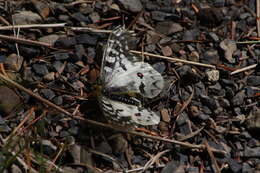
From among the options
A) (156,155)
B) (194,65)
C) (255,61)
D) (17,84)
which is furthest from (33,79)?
(255,61)

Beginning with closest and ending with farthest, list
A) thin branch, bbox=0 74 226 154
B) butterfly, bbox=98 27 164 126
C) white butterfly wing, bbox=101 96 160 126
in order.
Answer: white butterfly wing, bbox=101 96 160 126 → thin branch, bbox=0 74 226 154 → butterfly, bbox=98 27 164 126

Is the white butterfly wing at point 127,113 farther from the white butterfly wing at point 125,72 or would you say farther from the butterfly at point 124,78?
the white butterfly wing at point 125,72

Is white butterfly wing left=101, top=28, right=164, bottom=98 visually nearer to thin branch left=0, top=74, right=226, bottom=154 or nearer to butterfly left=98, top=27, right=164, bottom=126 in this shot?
butterfly left=98, top=27, right=164, bottom=126

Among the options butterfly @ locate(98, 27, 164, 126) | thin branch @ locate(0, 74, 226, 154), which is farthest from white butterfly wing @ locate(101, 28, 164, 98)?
thin branch @ locate(0, 74, 226, 154)

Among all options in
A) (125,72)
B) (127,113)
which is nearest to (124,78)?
(125,72)

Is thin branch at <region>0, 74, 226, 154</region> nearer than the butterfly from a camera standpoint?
Yes

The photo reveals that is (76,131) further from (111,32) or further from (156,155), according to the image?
(111,32)

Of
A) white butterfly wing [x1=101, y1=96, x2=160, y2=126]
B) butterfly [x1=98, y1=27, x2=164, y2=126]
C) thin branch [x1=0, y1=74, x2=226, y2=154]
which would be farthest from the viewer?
butterfly [x1=98, y1=27, x2=164, y2=126]

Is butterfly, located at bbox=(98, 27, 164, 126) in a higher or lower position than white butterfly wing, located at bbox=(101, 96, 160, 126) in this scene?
higher
